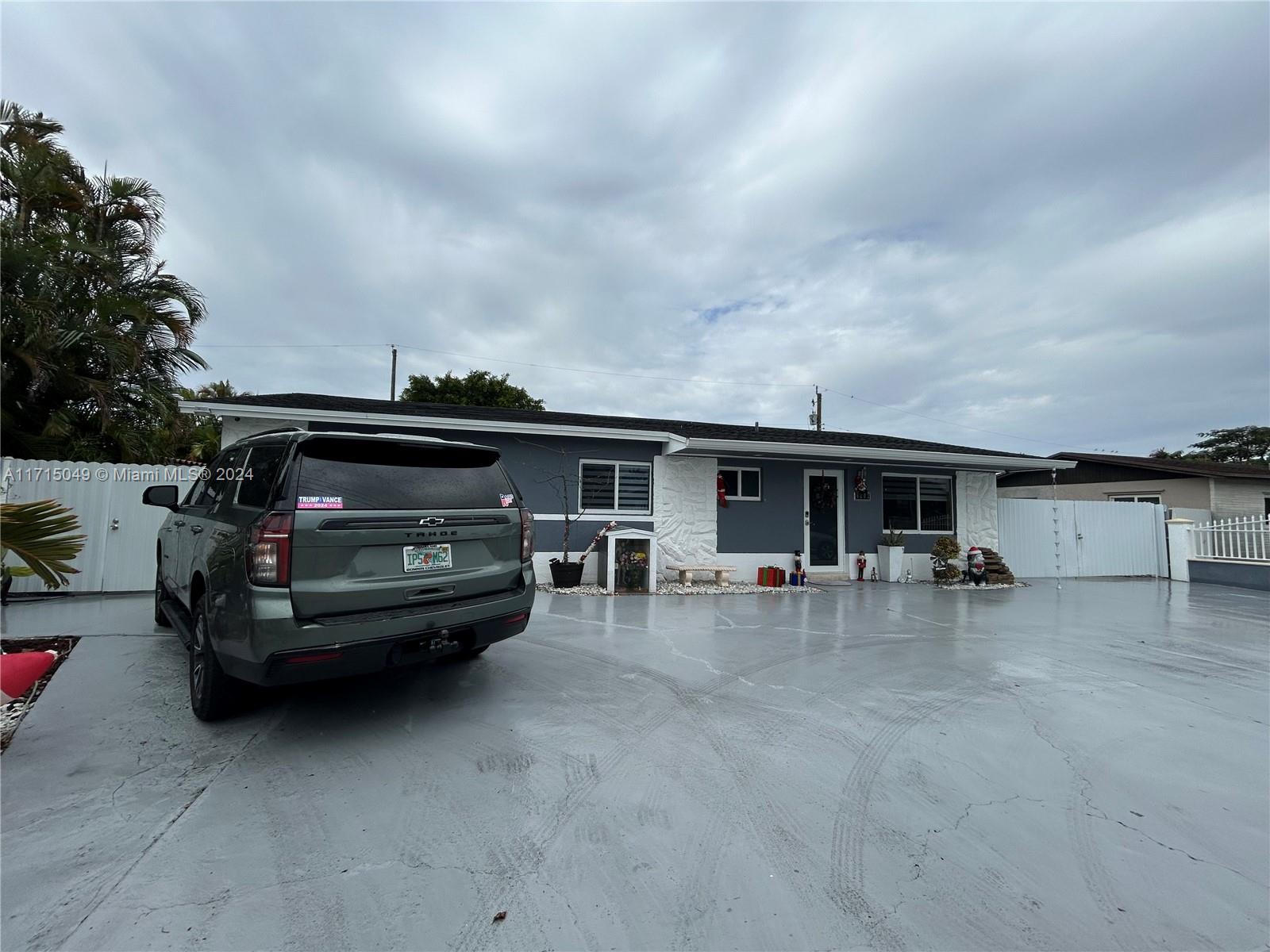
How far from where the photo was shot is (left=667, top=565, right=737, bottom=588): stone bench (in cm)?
945

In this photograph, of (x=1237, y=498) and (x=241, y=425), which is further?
(x=1237, y=498)

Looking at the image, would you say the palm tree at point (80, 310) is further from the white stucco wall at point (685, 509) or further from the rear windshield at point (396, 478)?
the white stucco wall at point (685, 509)

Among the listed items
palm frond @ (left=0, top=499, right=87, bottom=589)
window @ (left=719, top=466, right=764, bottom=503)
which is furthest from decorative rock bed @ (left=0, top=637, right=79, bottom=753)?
window @ (left=719, top=466, right=764, bottom=503)

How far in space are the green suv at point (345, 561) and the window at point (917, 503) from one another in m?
9.86

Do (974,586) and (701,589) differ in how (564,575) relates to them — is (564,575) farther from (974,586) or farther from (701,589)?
(974,586)

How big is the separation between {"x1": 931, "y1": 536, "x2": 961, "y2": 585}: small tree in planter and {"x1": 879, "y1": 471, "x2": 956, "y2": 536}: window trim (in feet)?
2.78

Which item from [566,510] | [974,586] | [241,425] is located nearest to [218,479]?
[241,425]

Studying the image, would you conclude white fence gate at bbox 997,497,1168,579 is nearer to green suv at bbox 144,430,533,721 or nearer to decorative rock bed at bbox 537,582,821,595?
decorative rock bed at bbox 537,582,821,595

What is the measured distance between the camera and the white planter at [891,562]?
10977mm

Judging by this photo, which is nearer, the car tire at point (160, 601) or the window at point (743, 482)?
the car tire at point (160, 601)

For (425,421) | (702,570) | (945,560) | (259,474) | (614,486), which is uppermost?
(425,421)

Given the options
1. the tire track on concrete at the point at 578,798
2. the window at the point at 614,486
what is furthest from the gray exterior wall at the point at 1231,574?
the tire track on concrete at the point at 578,798

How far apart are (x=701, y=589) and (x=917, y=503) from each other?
581 centimetres

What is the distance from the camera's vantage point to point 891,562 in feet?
36.1
